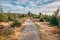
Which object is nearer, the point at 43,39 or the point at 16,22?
the point at 43,39

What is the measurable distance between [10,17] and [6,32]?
101ft

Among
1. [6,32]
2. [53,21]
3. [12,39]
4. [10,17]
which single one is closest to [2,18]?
[10,17]

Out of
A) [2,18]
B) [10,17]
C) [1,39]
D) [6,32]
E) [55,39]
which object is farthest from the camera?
[10,17]

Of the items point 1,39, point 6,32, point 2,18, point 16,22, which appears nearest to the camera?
point 1,39

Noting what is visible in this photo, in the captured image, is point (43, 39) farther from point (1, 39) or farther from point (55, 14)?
point (55, 14)

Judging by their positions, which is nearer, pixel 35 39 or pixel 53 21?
pixel 35 39

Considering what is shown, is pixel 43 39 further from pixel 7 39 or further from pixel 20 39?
pixel 7 39

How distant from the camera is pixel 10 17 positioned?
63.0m

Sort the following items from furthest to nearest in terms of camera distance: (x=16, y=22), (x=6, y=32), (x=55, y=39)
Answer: (x=16, y=22)
(x=6, y=32)
(x=55, y=39)

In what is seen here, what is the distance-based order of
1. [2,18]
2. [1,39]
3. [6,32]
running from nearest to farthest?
[1,39], [6,32], [2,18]

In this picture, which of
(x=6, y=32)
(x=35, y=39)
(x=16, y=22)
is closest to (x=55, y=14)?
(x=16, y=22)

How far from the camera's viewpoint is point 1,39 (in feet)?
85.0

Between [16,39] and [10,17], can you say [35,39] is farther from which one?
[10,17]

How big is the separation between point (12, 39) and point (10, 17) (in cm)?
3612
